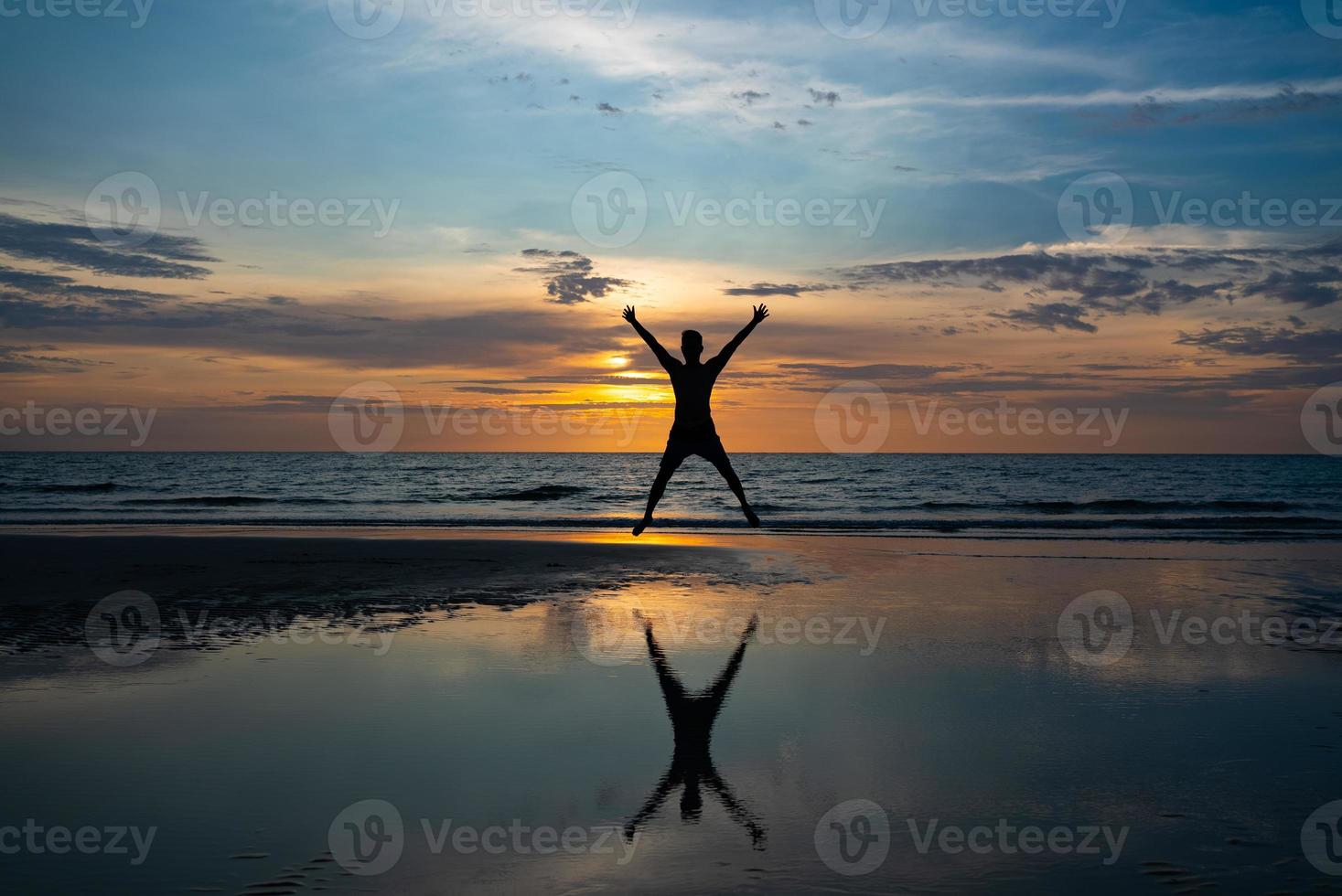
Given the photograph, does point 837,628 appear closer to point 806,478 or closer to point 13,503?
point 13,503

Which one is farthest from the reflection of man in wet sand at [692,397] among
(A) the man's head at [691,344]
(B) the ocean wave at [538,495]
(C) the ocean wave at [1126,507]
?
(B) the ocean wave at [538,495]

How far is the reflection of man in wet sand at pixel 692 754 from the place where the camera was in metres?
4.81

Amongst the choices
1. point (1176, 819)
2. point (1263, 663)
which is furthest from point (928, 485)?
point (1176, 819)

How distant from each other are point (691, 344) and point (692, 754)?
4590mm

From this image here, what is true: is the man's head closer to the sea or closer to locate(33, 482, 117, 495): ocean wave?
the sea

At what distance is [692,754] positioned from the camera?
578 centimetres

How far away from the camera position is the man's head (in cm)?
928

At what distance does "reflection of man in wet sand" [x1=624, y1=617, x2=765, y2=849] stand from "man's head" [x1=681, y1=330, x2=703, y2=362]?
2.97 m

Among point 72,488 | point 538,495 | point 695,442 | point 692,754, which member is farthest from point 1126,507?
point 72,488

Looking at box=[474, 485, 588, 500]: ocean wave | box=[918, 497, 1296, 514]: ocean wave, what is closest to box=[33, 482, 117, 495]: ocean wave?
box=[474, 485, 588, 500]: ocean wave

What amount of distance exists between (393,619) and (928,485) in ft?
178

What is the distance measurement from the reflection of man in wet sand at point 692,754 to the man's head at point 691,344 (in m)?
2.97

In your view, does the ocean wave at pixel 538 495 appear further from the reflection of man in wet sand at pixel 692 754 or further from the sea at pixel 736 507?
the reflection of man in wet sand at pixel 692 754

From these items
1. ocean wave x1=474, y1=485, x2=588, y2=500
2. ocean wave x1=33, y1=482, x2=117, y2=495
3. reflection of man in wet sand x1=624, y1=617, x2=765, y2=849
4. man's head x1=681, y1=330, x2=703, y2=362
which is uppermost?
ocean wave x1=33, y1=482, x2=117, y2=495
